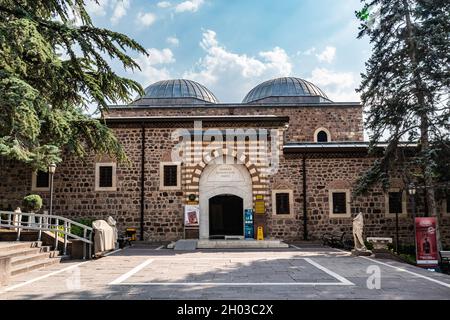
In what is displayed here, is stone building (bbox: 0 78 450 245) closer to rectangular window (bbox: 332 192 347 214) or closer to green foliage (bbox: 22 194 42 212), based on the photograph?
rectangular window (bbox: 332 192 347 214)

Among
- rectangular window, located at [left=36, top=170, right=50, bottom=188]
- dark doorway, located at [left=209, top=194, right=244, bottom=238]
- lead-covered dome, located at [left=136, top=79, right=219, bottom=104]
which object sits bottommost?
dark doorway, located at [left=209, top=194, right=244, bottom=238]

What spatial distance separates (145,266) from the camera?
32.0 feet

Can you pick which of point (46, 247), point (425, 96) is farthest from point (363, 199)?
point (46, 247)

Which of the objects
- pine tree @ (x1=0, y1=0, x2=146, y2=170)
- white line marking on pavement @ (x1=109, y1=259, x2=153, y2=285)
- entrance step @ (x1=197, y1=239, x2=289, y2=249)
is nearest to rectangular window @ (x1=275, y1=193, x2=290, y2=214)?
entrance step @ (x1=197, y1=239, x2=289, y2=249)

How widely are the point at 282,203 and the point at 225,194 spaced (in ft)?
8.79

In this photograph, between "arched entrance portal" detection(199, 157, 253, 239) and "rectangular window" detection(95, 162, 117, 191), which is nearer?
"rectangular window" detection(95, 162, 117, 191)

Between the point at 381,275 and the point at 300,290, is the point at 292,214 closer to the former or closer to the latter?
the point at 381,275

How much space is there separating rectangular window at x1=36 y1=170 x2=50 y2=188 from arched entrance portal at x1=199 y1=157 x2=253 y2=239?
701 cm

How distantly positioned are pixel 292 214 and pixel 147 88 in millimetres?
14742

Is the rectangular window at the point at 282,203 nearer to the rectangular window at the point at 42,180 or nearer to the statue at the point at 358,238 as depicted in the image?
the statue at the point at 358,238

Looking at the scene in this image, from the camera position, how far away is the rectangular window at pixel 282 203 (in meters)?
16.9

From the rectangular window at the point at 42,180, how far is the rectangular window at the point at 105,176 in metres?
2.36

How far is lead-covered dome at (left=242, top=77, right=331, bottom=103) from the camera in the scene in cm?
2456

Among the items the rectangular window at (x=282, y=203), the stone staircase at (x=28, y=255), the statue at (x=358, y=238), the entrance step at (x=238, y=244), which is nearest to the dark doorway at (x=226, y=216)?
the rectangular window at (x=282, y=203)
